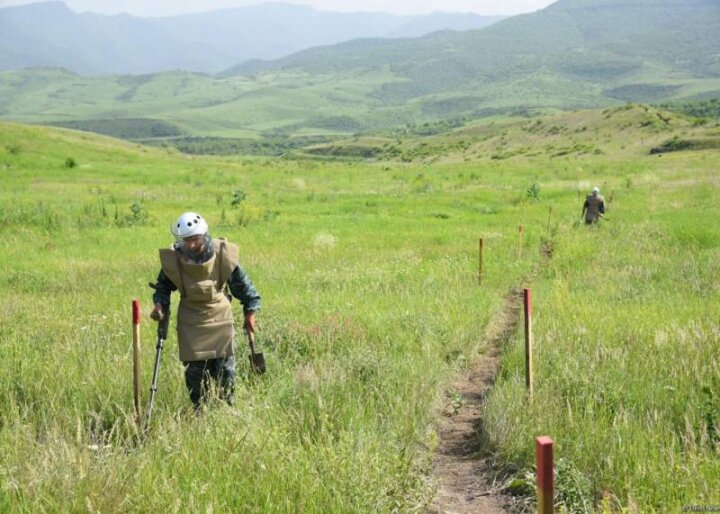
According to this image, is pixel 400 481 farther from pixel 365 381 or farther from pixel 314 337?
pixel 314 337

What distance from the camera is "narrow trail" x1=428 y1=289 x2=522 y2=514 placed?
536 centimetres

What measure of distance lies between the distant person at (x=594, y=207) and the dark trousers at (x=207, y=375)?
15.5 meters

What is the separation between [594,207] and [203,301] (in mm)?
16007

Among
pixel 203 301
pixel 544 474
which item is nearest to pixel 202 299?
pixel 203 301

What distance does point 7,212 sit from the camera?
2225 centimetres

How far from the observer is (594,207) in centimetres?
2008

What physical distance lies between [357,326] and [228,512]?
4989mm

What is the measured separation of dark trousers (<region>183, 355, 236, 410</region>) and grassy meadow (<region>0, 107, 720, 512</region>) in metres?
0.16

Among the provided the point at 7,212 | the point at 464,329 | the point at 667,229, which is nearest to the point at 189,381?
the point at 464,329

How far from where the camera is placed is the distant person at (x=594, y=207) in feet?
65.6

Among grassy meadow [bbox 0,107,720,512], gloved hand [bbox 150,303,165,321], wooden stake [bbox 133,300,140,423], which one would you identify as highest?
gloved hand [bbox 150,303,165,321]

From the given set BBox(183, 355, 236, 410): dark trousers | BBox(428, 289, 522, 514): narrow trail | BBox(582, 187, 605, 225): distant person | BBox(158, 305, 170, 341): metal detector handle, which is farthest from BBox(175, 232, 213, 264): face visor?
BBox(582, 187, 605, 225): distant person

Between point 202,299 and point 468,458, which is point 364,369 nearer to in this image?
point 468,458

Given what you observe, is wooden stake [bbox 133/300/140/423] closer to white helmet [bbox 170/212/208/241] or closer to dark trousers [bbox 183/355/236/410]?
dark trousers [bbox 183/355/236/410]
